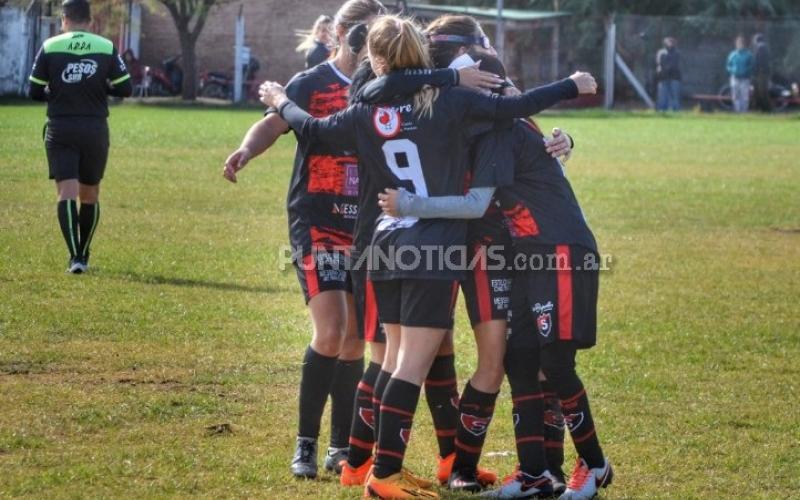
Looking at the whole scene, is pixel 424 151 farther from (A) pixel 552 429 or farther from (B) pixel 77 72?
(B) pixel 77 72

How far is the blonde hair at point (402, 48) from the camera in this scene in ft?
16.6

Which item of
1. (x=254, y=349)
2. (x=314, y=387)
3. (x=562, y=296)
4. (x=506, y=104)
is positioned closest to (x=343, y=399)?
(x=314, y=387)

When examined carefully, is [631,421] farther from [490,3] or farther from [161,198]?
[490,3]

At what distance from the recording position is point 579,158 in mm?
23078

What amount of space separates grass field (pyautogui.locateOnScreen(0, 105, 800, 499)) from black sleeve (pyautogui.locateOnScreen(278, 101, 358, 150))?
4.55 feet

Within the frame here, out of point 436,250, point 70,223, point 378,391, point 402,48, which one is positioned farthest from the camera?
point 70,223

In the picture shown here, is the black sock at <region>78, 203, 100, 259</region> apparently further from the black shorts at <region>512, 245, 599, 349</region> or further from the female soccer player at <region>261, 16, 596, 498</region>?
the black shorts at <region>512, 245, 599, 349</region>

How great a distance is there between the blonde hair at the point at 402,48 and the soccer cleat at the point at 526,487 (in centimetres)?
147

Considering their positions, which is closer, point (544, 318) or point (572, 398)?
point (544, 318)

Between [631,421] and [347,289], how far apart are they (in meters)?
1.77

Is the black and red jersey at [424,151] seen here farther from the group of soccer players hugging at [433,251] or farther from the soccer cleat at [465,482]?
the soccer cleat at [465,482]

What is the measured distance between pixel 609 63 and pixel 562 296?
37.1 metres

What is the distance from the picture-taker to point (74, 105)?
10.6 m

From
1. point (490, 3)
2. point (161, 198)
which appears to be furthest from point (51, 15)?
point (161, 198)
